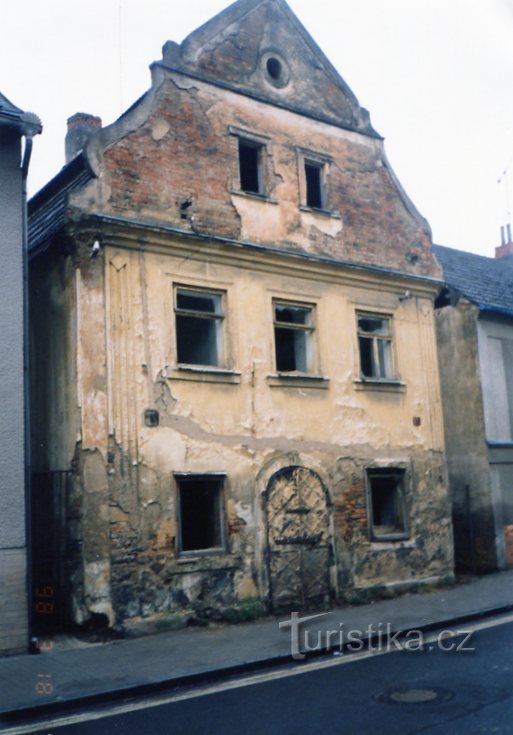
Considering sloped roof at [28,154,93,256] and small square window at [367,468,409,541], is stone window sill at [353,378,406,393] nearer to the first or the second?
small square window at [367,468,409,541]

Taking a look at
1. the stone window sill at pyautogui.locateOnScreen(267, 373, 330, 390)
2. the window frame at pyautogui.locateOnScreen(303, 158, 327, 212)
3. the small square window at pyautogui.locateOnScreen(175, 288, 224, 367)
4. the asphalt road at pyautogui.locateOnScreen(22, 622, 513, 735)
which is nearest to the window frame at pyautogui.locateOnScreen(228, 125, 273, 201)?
the window frame at pyautogui.locateOnScreen(303, 158, 327, 212)

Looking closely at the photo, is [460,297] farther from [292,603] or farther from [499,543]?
[292,603]

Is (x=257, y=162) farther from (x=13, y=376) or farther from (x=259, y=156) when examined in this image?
(x=13, y=376)

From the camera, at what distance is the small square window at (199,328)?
43.4 feet

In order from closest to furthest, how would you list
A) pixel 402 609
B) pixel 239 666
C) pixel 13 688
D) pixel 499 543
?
1. pixel 13 688
2. pixel 239 666
3. pixel 402 609
4. pixel 499 543

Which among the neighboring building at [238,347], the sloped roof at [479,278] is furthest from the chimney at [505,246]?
the neighboring building at [238,347]

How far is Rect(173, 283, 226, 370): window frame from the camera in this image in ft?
42.7

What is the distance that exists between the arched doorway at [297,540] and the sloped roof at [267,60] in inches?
279

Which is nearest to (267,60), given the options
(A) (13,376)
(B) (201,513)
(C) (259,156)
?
(C) (259,156)

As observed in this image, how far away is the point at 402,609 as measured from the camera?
43.1ft

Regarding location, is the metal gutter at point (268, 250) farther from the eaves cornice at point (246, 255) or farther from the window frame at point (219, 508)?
the window frame at point (219, 508)

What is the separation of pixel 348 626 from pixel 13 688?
16.7 ft

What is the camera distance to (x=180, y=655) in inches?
396

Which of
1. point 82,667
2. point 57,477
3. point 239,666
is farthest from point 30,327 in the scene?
point 239,666
